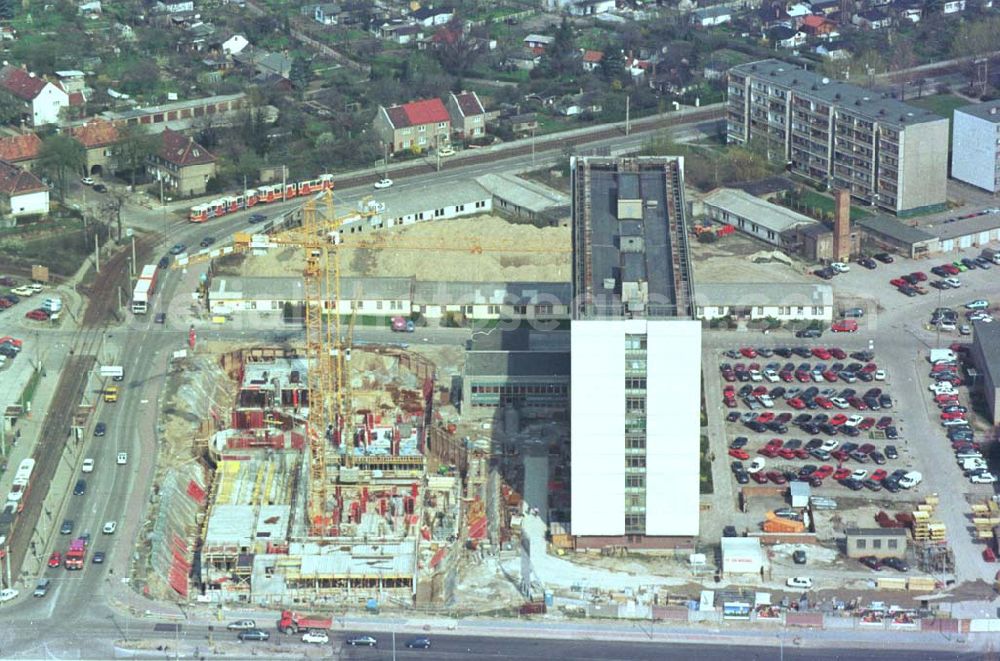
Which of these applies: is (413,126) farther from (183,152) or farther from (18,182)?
(18,182)

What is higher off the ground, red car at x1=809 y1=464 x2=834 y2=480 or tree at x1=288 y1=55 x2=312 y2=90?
tree at x1=288 y1=55 x2=312 y2=90

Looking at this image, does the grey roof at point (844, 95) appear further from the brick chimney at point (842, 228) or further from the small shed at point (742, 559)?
the small shed at point (742, 559)

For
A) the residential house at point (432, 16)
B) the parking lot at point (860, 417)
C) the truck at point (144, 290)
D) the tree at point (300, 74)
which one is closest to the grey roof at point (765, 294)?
the parking lot at point (860, 417)

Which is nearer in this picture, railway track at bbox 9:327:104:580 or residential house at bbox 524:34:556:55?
railway track at bbox 9:327:104:580

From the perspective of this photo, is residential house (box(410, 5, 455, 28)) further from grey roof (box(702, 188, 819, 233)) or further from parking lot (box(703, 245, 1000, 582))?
parking lot (box(703, 245, 1000, 582))

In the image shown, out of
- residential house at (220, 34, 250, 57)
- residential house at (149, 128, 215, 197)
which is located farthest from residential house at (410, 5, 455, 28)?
residential house at (149, 128, 215, 197)

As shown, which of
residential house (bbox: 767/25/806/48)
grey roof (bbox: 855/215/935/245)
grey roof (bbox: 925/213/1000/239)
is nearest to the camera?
grey roof (bbox: 855/215/935/245)

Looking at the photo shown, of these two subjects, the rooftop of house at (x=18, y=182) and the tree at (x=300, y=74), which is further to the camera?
the tree at (x=300, y=74)

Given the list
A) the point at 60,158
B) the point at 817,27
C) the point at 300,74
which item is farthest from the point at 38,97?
the point at 817,27
